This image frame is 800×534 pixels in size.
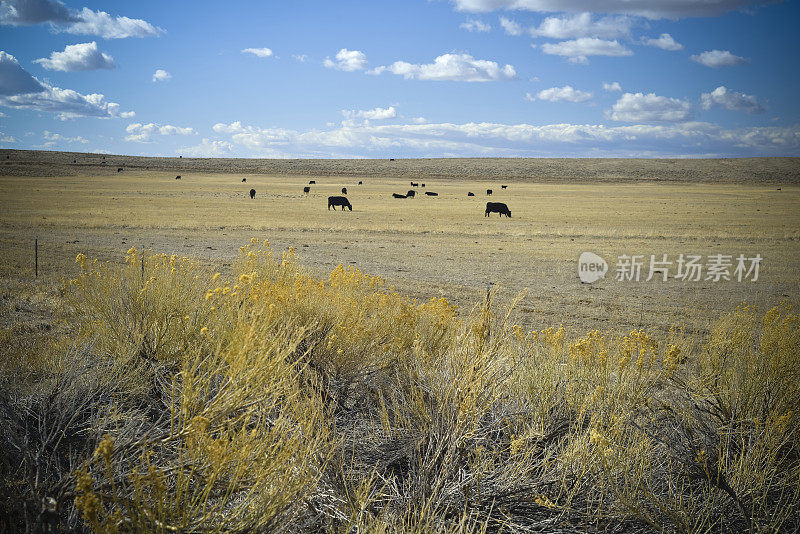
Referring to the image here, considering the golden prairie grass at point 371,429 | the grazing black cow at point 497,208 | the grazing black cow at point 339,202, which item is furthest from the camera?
the grazing black cow at point 339,202

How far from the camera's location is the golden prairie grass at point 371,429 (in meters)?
2.67

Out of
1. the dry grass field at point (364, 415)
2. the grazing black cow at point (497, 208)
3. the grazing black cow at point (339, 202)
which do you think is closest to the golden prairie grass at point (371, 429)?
the dry grass field at point (364, 415)

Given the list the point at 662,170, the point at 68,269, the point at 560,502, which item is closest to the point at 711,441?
the point at 560,502

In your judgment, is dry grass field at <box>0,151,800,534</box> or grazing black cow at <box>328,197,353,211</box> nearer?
dry grass field at <box>0,151,800,534</box>

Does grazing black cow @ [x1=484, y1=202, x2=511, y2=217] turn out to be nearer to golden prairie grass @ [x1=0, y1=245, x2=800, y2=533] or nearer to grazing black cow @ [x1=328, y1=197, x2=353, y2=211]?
grazing black cow @ [x1=328, y1=197, x2=353, y2=211]

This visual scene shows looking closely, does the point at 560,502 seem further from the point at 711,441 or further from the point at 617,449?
the point at 711,441

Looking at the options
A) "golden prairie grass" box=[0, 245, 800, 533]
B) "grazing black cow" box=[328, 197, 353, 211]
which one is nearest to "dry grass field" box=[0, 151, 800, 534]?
"golden prairie grass" box=[0, 245, 800, 533]

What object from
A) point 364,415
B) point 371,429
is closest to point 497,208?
point 364,415

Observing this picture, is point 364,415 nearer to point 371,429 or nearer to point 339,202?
point 371,429

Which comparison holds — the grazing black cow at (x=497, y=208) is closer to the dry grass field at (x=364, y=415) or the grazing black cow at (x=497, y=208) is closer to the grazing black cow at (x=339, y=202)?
the grazing black cow at (x=339, y=202)

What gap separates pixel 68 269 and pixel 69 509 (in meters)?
12.7

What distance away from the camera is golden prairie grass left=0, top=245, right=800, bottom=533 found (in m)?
2.67

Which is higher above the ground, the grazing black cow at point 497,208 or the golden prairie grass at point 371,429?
the grazing black cow at point 497,208

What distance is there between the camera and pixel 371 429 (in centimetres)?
411
